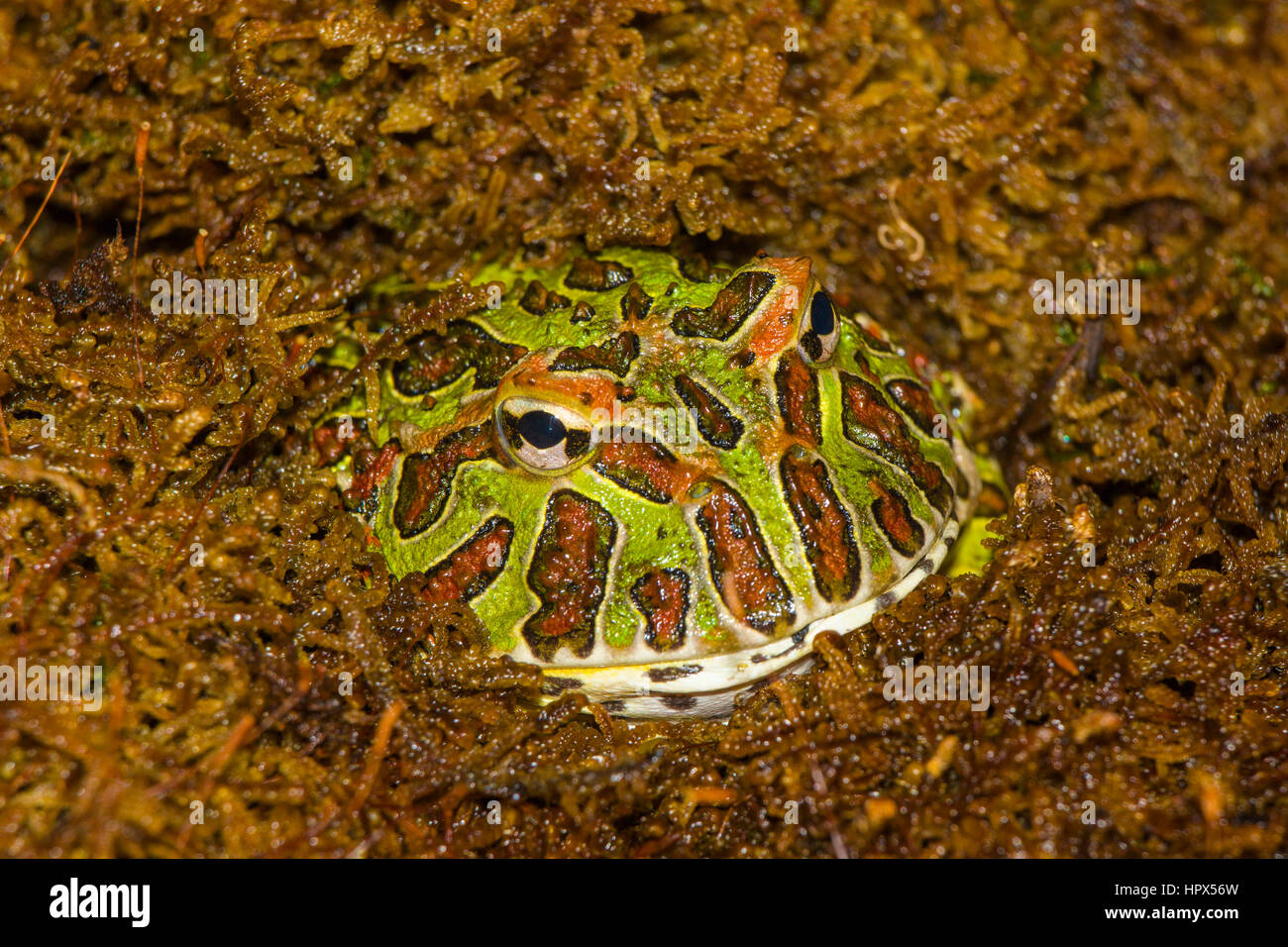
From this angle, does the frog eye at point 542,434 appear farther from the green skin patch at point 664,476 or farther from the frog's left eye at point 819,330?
the frog's left eye at point 819,330

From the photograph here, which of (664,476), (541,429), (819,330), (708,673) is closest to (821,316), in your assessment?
(819,330)

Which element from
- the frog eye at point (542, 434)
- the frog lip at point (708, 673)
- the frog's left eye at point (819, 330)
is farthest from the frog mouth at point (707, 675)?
the frog's left eye at point (819, 330)

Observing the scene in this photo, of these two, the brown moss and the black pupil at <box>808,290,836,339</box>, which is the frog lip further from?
the black pupil at <box>808,290,836,339</box>

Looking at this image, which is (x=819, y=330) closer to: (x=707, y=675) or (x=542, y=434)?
(x=542, y=434)

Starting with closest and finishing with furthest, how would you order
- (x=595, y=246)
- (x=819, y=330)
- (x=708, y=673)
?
(x=708, y=673) < (x=819, y=330) < (x=595, y=246)

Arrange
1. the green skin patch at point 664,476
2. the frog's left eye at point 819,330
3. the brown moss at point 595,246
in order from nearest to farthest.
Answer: the brown moss at point 595,246 < the green skin patch at point 664,476 < the frog's left eye at point 819,330

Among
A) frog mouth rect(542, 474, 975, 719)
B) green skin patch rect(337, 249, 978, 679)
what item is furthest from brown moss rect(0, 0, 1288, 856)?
green skin patch rect(337, 249, 978, 679)
